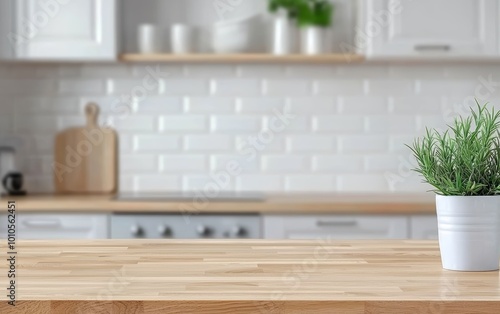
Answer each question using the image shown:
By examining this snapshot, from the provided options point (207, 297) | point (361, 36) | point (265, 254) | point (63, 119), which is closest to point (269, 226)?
point (361, 36)

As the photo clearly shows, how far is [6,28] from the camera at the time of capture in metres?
3.84

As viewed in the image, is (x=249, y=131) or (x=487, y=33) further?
(x=249, y=131)

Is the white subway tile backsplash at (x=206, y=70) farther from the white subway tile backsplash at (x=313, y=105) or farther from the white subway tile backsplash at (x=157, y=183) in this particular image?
the white subway tile backsplash at (x=157, y=183)

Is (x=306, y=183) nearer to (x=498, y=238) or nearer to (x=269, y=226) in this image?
(x=269, y=226)

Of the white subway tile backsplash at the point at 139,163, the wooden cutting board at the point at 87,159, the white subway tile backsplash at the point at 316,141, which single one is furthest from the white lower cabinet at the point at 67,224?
the white subway tile backsplash at the point at 316,141

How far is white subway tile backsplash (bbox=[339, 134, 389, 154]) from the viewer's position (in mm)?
4156

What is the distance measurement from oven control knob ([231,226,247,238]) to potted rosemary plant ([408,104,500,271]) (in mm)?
2122

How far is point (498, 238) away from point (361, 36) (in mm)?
2553

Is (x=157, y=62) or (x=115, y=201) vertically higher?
(x=157, y=62)

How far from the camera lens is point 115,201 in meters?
3.56

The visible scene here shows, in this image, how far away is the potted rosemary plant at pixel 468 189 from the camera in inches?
53.7

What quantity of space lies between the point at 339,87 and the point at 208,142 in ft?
2.41

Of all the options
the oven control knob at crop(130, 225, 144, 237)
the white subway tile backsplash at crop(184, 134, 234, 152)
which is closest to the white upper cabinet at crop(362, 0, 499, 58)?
the white subway tile backsplash at crop(184, 134, 234, 152)

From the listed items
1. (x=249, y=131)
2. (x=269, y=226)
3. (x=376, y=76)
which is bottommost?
(x=269, y=226)
